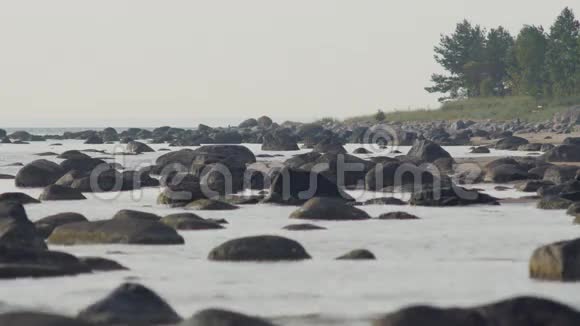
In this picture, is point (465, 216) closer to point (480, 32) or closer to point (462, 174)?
point (462, 174)

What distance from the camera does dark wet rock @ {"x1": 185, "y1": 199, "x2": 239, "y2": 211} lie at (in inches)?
699

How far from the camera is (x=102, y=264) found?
34.6 ft

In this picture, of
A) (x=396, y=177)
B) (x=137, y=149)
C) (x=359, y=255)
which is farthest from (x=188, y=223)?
(x=137, y=149)

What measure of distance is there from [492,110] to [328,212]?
6878 centimetres

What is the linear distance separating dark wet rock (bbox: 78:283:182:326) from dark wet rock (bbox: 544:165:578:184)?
51.5 feet

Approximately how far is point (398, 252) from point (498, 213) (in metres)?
5.28

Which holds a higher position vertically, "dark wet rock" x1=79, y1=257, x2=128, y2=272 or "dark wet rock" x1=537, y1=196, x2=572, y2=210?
"dark wet rock" x1=79, y1=257, x2=128, y2=272

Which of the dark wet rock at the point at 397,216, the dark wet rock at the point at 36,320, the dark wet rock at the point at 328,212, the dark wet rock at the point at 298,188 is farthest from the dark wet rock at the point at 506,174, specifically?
the dark wet rock at the point at 36,320

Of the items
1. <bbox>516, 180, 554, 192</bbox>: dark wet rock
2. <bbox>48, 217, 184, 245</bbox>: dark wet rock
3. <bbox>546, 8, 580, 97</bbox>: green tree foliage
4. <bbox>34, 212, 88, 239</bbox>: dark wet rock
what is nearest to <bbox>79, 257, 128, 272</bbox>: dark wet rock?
<bbox>48, 217, 184, 245</bbox>: dark wet rock

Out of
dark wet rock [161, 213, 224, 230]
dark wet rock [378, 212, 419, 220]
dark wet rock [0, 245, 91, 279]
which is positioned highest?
dark wet rock [0, 245, 91, 279]

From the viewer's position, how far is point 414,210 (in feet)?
57.6

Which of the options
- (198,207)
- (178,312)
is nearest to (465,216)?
(198,207)

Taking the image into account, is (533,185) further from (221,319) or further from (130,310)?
(221,319)

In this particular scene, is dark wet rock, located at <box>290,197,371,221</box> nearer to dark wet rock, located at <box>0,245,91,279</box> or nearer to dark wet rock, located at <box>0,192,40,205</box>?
dark wet rock, located at <box>0,192,40,205</box>
